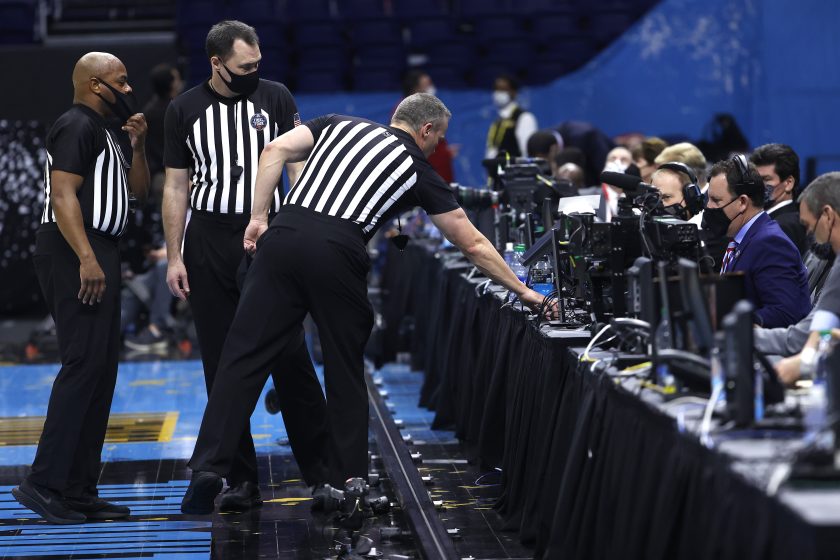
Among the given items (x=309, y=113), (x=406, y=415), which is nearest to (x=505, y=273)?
(x=406, y=415)

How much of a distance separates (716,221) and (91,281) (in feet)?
7.43

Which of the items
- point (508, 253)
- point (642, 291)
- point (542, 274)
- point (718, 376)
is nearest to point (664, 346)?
point (642, 291)

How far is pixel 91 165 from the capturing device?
16.0 ft

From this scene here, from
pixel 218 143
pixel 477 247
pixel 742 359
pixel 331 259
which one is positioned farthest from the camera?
pixel 218 143

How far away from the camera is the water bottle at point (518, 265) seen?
19.2 feet

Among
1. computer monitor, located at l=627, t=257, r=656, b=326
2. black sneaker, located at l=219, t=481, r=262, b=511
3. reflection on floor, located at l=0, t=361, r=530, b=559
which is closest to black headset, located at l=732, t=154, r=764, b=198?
computer monitor, located at l=627, t=257, r=656, b=326

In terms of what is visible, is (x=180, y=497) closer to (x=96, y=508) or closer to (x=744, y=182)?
(x=96, y=508)

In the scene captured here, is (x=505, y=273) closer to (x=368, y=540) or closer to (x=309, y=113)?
(x=368, y=540)

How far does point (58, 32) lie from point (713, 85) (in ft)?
22.9

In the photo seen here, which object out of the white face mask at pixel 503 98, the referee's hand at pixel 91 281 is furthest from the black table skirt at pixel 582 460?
the white face mask at pixel 503 98

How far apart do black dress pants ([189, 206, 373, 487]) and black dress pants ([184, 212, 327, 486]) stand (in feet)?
1.11

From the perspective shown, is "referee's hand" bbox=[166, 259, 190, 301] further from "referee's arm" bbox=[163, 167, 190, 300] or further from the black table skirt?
the black table skirt

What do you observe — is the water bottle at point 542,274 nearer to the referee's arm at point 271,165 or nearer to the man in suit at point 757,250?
the man in suit at point 757,250

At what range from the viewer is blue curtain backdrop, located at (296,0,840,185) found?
13.2 metres
